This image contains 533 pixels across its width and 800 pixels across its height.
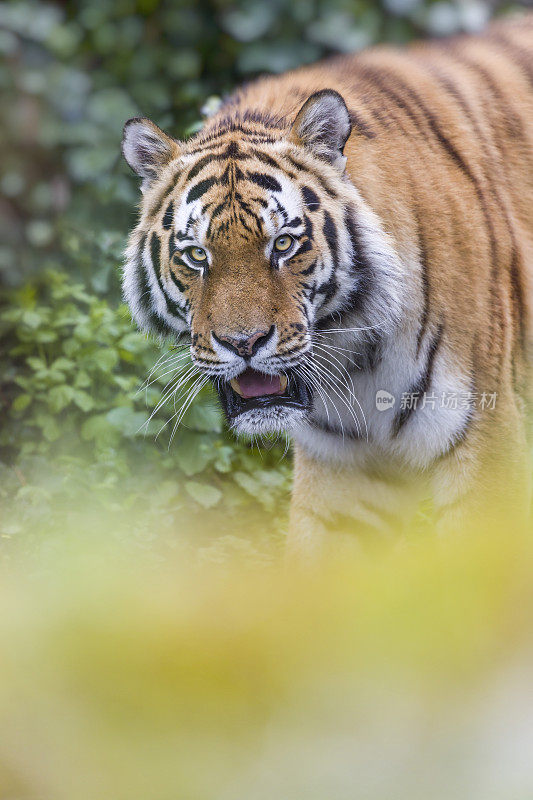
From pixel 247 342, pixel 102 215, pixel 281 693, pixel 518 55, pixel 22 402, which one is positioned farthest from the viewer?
pixel 102 215

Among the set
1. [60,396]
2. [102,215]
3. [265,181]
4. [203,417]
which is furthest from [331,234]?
[102,215]

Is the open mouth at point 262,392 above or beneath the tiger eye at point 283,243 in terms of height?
beneath

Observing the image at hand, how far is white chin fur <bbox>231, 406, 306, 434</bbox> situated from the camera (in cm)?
234

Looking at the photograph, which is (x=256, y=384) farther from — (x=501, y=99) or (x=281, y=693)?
(x=281, y=693)

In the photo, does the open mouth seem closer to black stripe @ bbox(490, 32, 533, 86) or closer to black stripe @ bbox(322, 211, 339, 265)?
black stripe @ bbox(322, 211, 339, 265)

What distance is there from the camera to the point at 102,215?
15.5 ft

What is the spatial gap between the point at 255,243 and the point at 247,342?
0.80ft

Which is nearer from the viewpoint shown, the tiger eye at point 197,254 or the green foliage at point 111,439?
the tiger eye at point 197,254

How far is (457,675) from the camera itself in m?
0.48

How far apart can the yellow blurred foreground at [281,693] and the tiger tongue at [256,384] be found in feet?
6.06

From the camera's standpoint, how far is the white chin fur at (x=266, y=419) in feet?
7.68

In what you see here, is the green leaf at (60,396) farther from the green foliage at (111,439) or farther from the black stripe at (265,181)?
the black stripe at (265,181)

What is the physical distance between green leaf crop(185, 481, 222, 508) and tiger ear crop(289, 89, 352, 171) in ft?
5.32

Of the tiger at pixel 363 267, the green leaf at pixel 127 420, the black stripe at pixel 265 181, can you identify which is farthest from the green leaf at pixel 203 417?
the black stripe at pixel 265 181
